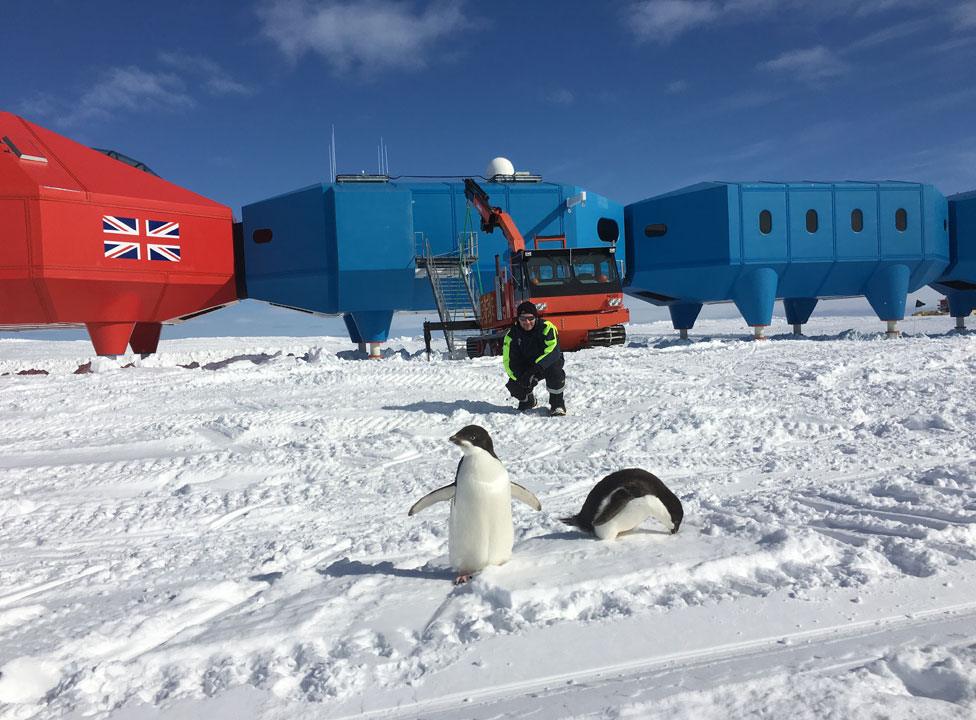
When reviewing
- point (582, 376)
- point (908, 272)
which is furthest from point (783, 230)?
point (582, 376)

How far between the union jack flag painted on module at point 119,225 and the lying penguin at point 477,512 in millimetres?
13923

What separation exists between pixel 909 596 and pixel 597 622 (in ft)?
4.43

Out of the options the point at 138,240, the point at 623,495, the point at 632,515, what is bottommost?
the point at 632,515

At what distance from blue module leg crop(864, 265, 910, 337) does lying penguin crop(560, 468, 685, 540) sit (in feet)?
55.9

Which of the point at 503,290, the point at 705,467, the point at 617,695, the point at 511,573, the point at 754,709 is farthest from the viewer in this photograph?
the point at 503,290

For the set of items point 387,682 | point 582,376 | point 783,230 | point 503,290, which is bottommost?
point 387,682

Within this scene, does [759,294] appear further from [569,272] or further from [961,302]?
[961,302]

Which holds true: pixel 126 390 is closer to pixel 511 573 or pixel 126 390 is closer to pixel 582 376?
pixel 582 376

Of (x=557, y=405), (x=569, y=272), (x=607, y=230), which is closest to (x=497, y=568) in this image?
(x=557, y=405)

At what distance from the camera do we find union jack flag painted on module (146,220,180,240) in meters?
14.6

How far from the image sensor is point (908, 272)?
17484 mm

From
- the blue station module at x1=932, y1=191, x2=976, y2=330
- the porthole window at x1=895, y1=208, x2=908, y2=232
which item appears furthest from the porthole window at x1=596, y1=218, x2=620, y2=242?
the blue station module at x1=932, y1=191, x2=976, y2=330

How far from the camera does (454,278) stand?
16391mm

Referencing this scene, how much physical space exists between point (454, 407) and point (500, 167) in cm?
1165
